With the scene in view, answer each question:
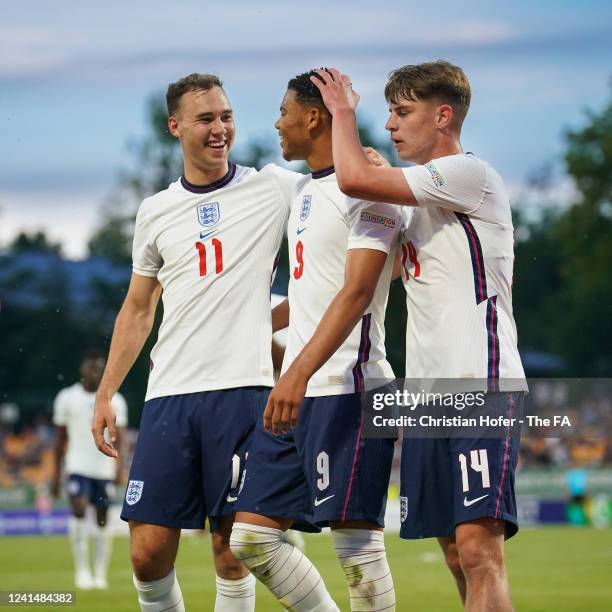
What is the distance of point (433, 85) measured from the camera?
536cm

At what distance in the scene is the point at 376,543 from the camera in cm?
562

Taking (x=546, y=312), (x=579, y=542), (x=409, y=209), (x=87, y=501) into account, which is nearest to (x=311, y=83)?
(x=409, y=209)

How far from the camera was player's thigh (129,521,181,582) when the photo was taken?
20.0ft

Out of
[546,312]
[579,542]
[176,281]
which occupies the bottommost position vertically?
[579,542]

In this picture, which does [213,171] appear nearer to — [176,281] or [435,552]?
[176,281]

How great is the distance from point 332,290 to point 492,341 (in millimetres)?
816

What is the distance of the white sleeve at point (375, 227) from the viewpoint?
5.39 metres

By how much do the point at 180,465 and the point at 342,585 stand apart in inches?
282

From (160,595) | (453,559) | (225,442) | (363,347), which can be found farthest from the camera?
(160,595)

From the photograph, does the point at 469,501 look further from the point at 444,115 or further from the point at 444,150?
the point at 444,115

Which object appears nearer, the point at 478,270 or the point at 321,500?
the point at 478,270

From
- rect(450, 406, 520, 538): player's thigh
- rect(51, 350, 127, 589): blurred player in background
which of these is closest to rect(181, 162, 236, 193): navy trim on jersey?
rect(450, 406, 520, 538): player's thigh

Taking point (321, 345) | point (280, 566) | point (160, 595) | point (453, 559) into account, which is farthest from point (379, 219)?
point (160, 595)

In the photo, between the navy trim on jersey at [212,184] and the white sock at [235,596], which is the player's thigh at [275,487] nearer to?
the white sock at [235,596]
